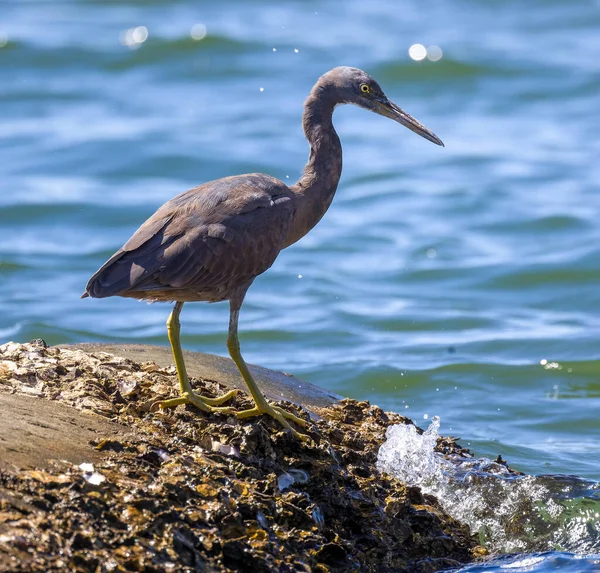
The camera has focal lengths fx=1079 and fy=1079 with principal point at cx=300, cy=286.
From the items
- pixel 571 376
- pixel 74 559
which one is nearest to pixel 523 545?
pixel 74 559

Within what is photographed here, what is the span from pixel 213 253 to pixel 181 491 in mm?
1481

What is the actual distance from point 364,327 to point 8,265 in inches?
161

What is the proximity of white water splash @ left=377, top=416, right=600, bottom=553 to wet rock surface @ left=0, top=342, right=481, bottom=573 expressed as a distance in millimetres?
183

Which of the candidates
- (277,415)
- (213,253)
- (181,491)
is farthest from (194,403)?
(181,491)

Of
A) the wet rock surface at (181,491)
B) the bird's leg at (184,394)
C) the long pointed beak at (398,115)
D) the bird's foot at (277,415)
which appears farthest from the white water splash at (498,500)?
the long pointed beak at (398,115)

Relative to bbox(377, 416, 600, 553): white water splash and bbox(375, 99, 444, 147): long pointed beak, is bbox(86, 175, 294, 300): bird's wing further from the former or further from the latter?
bbox(377, 416, 600, 553): white water splash

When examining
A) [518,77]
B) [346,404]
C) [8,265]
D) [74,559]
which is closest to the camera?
[74,559]

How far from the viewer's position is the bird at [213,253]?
5254 mm

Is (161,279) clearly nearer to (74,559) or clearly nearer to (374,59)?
(74,559)

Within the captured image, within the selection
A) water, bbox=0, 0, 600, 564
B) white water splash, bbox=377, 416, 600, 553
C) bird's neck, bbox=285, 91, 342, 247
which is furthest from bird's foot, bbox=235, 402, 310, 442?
water, bbox=0, 0, 600, 564

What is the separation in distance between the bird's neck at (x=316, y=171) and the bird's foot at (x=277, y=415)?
1183 millimetres

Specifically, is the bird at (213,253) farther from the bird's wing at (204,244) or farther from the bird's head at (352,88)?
the bird's head at (352,88)

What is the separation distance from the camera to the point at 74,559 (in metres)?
3.71

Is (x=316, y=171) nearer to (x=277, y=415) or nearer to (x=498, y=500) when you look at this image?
(x=277, y=415)
